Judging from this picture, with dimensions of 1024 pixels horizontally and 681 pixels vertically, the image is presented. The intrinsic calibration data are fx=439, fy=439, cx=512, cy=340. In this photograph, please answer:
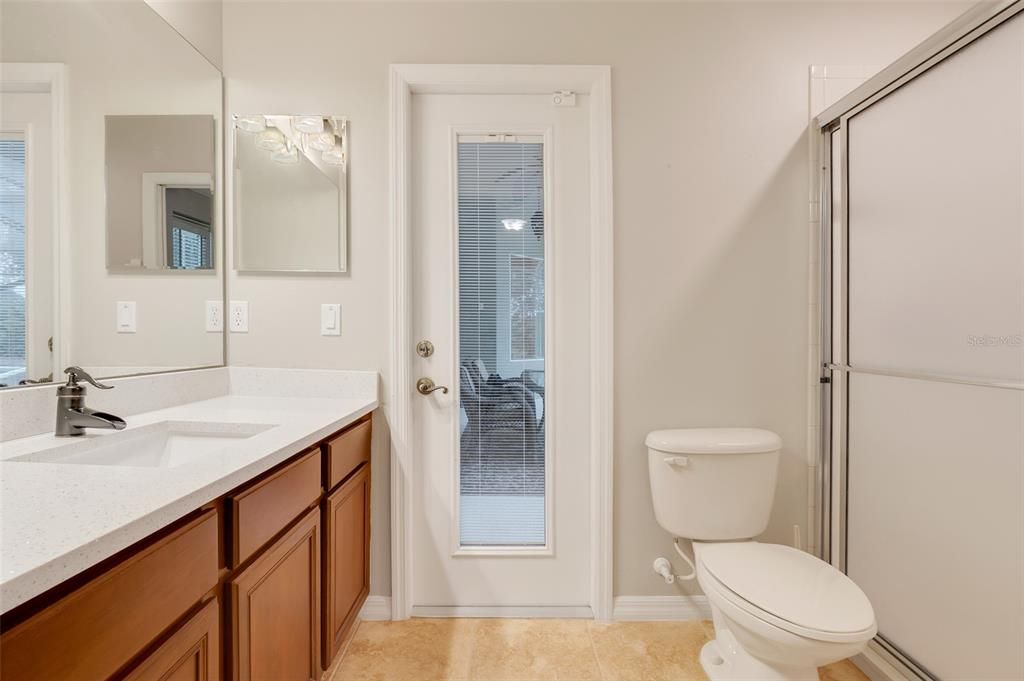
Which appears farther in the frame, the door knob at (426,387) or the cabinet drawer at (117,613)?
the door knob at (426,387)

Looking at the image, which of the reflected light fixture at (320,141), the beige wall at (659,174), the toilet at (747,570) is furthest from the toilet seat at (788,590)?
the reflected light fixture at (320,141)

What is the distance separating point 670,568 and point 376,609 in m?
1.12

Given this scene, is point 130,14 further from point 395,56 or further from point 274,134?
point 395,56

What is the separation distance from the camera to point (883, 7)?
1635 millimetres

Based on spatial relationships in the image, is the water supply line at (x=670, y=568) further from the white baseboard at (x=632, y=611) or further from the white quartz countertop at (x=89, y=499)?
the white quartz countertop at (x=89, y=499)

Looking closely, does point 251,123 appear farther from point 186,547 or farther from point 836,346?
point 836,346

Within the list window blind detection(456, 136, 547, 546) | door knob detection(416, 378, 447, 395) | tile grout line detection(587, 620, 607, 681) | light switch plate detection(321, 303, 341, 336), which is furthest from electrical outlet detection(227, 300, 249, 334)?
tile grout line detection(587, 620, 607, 681)

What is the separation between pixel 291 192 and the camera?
→ 1620 millimetres

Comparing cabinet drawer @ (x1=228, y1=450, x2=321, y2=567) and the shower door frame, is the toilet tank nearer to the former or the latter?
the shower door frame

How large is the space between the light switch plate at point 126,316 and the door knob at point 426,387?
0.88 m

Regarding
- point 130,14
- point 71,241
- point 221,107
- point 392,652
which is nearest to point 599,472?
point 392,652

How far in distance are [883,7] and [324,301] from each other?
7.73ft

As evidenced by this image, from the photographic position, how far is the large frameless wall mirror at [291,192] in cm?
162

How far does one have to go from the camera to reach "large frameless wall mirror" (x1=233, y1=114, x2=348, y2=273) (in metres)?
1.62
